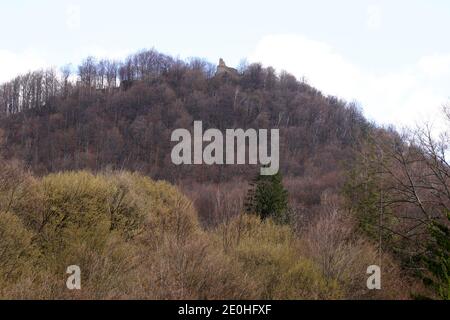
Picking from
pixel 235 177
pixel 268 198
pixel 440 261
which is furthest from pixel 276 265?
pixel 235 177

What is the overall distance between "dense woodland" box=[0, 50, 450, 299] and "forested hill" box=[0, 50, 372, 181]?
336 millimetres

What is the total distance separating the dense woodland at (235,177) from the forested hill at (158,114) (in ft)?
1.10

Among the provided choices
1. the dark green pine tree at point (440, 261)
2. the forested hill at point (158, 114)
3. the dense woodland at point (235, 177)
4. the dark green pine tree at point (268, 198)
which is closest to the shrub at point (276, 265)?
the dense woodland at point (235, 177)

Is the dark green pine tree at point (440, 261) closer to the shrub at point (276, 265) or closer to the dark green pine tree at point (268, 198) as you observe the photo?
the shrub at point (276, 265)

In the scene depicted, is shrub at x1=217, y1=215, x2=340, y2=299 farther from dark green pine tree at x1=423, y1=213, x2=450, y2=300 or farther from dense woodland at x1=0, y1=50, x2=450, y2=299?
dark green pine tree at x1=423, y1=213, x2=450, y2=300

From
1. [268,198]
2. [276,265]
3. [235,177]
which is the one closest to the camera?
[276,265]

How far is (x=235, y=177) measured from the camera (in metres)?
75.6

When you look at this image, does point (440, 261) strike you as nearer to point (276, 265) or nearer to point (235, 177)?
point (276, 265)

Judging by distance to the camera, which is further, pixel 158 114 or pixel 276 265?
pixel 158 114

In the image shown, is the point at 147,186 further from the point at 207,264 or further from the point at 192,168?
the point at 192,168

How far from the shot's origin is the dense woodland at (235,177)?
1375cm

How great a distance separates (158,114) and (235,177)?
3547 cm

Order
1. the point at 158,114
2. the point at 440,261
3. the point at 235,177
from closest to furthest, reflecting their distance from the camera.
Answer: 1. the point at 440,261
2. the point at 235,177
3. the point at 158,114

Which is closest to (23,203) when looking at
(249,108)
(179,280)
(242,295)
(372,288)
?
(179,280)
